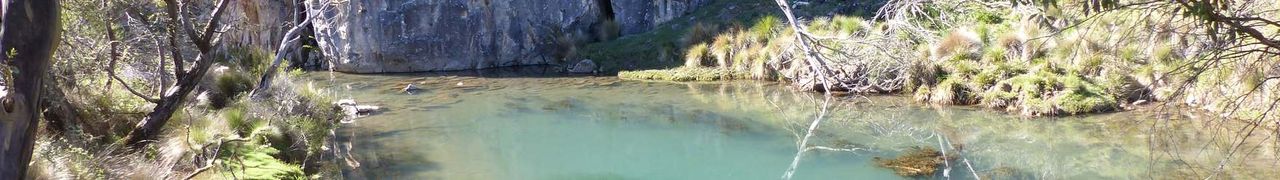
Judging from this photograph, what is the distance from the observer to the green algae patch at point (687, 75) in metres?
15.7

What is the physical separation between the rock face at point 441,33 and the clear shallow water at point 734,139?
14.4 ft

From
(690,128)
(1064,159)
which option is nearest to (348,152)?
(690,128)

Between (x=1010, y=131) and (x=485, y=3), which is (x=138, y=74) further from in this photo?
(x=485, y=3)

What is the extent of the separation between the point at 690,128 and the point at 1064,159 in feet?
11.9

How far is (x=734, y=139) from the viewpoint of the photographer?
973cm

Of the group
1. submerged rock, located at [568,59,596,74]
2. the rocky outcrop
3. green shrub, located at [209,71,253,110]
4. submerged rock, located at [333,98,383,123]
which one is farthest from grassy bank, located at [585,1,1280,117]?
submerged rock, located at [333,98,383,123]

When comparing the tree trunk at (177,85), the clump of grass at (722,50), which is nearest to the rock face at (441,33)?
the clump of grass at (722,50)

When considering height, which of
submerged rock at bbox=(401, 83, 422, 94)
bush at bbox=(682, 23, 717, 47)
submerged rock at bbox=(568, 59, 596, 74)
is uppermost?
bush at bbox=(682, 23, 717, 47)

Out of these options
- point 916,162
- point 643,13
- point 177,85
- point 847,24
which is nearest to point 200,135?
point 177,85

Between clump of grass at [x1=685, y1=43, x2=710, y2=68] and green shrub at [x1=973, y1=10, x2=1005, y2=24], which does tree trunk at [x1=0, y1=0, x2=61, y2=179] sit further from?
clump of grass at [x1=685, y1=43, x2=710, y2=68]

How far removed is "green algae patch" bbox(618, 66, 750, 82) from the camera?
51.6 feet

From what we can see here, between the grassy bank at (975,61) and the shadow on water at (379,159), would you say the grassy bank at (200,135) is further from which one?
the grassy bank at (975,61)

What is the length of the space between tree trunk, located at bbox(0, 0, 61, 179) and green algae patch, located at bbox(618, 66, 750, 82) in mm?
11844

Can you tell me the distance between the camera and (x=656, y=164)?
27.7 ft
